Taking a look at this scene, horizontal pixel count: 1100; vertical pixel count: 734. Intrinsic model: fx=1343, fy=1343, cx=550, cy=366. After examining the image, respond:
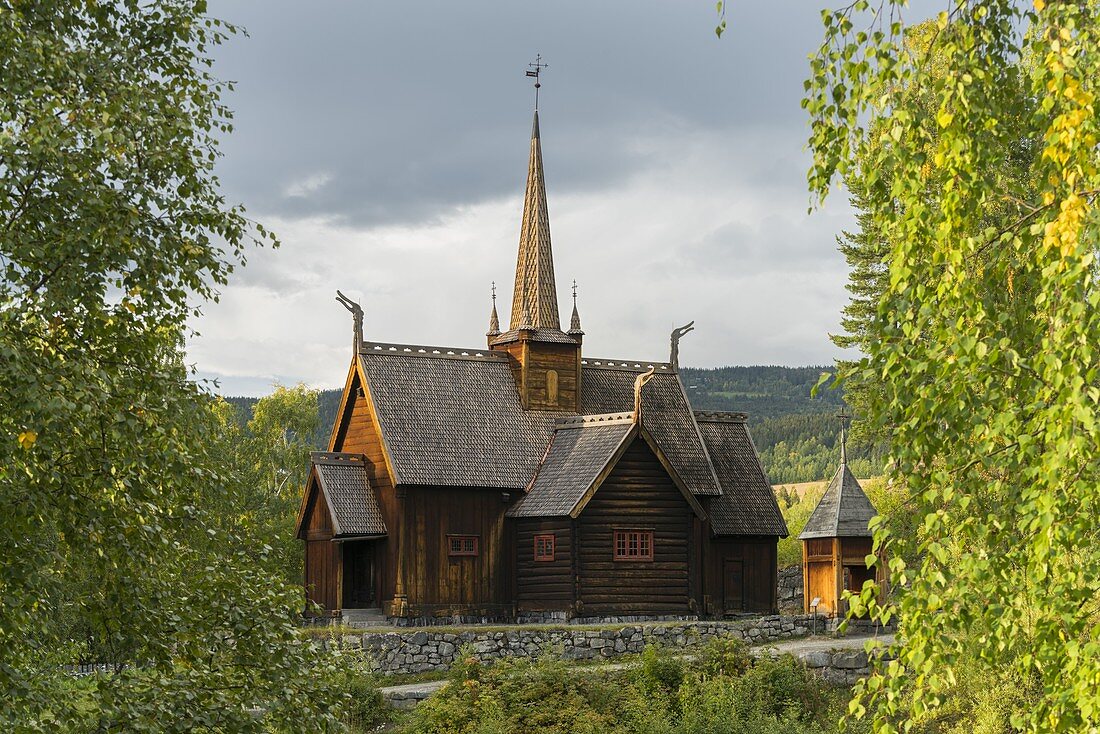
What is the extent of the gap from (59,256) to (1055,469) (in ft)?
24.5

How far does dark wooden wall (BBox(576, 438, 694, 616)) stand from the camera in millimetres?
31969

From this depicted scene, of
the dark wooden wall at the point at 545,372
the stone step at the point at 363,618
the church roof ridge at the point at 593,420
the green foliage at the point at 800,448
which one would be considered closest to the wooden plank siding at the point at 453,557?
the stone step at the point at 363,618

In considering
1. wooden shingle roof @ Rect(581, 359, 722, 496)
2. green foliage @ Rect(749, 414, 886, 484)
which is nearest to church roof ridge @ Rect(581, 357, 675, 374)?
wooden shingle roof @ Rect(581, 359, 722, 496)

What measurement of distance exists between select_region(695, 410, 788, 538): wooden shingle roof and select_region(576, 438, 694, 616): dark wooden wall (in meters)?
2.04

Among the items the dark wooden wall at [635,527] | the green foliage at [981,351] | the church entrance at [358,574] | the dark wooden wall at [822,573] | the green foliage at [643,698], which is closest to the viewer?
the green foliage at [981,351]

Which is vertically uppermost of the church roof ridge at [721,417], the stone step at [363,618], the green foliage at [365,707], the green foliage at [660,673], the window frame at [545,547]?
the church roof ridge at [721,417]

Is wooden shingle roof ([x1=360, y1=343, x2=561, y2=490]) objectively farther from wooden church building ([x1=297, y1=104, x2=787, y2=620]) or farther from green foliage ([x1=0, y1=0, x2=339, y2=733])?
green foliage ([x1=0, y1=0, x2=339, y2=733])

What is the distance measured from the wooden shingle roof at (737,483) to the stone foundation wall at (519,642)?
567 cm

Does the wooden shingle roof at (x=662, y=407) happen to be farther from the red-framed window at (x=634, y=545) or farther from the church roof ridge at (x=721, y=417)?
the red-framed window at (x=634, y=545)

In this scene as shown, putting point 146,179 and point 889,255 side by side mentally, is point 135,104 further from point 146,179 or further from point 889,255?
point 889,255

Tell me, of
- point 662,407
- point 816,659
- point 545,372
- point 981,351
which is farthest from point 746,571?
point 981,351

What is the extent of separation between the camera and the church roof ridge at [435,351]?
34.1m

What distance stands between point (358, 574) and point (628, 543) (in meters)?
6.99

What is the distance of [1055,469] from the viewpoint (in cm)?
596
